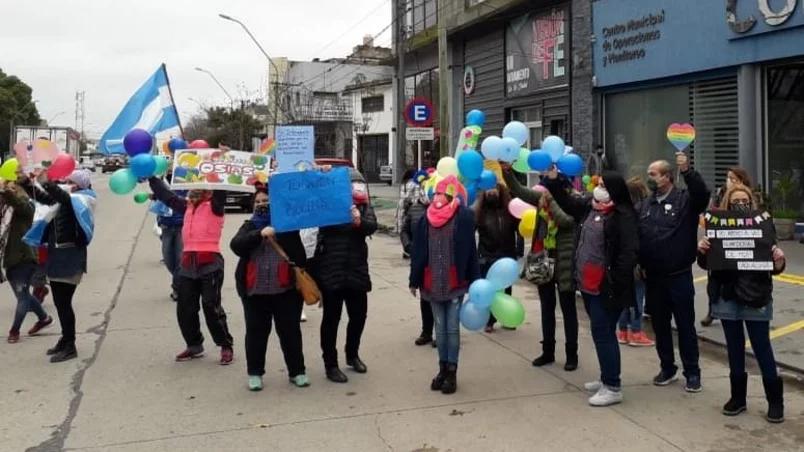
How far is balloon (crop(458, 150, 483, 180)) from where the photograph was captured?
562cm

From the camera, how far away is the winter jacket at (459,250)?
18.1ft

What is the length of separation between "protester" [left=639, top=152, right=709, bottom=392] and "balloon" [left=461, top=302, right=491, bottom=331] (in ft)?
4.23

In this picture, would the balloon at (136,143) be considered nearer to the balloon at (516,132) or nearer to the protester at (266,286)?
the protester at (266,286)

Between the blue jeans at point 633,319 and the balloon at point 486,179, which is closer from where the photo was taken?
the balloon at point 486,179

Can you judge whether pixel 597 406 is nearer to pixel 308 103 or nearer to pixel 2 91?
pixel 308 103

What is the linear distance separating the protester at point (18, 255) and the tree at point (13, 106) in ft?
177

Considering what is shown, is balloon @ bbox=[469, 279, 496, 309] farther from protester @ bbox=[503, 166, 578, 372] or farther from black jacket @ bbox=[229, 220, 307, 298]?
black jacket @ bbox=[229, 220, 307, 298]

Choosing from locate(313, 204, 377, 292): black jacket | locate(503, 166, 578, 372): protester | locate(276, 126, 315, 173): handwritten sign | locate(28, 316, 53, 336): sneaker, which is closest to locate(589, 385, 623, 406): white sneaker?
locate(503, 166, 578, 372): protester

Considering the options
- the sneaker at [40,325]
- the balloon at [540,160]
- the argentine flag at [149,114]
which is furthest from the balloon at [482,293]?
the sneaker at [40,325]

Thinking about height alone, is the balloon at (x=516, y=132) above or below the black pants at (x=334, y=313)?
above

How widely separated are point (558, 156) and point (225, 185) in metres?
2.74

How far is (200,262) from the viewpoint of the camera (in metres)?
6.30

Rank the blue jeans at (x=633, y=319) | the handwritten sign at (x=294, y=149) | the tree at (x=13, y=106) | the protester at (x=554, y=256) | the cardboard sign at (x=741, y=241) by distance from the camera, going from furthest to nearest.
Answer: the tree at (x=13, y=106) < the blue jeans at (x=633, y=319) < the protester at (x=554, y=256) < the handwritten sign at (x=294, y=149) < the cardboard sign at (x=741, y=241)

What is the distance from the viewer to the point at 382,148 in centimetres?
4422
